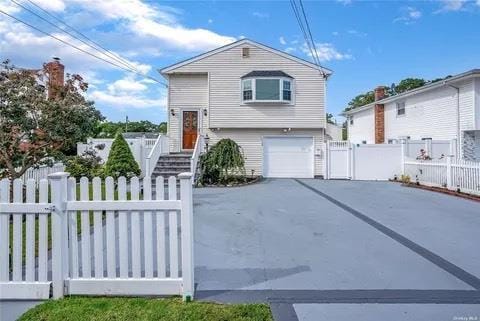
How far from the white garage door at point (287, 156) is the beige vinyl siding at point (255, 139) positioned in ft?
0.75

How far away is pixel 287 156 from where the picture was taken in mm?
18672

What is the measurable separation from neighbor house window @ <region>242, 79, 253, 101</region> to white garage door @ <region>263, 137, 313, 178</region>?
226 centimetres

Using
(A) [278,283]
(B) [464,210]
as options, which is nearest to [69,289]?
(A) [278,283]

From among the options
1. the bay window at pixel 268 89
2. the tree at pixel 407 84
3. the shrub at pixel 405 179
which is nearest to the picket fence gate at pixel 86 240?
the shrub at pixel 405 179

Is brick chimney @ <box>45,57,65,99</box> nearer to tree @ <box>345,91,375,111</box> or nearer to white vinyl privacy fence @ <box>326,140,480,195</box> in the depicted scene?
white vinyl privacy fence @ <box>326,140,480,195</box>

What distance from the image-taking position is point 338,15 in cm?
1292

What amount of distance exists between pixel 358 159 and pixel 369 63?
6717 mm

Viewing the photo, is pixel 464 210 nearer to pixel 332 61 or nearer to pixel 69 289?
pixel 69 289

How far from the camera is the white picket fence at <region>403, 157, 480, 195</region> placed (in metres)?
11.6

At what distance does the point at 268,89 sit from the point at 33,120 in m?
11.7

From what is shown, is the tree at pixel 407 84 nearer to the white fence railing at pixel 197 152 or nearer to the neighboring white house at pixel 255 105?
the neighboring white house at pixel 255 105

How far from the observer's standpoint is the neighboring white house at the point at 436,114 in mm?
15586

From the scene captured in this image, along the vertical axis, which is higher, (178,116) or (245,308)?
(178,116)

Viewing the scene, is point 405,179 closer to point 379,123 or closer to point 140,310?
point 379,123
